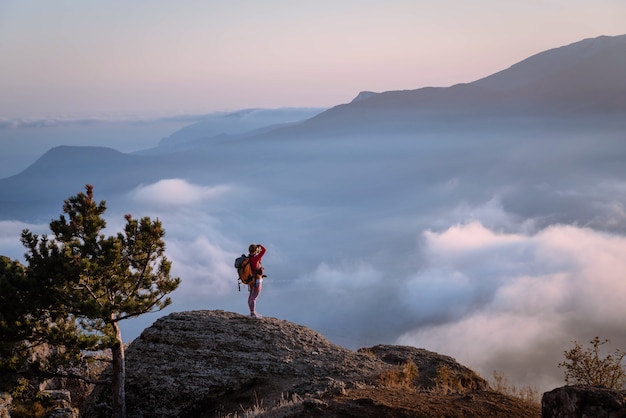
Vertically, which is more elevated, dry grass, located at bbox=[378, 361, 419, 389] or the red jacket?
the red jacket

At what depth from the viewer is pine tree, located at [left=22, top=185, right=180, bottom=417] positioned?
1878 centimetres

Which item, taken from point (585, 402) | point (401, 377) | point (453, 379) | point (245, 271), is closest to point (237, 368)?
point (245, 271)

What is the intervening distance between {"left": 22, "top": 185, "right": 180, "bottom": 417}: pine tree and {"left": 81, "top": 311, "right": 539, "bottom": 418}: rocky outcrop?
1456 mm

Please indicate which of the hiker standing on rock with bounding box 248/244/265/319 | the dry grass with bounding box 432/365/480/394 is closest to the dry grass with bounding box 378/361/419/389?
the dry grass with bounding box 432/365/480/394

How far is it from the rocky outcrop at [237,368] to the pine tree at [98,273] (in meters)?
1.46

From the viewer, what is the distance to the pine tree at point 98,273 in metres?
18.8

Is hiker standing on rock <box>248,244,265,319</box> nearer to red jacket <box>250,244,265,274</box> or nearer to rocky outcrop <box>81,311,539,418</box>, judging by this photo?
red jacket <box>250,244,265,274</box>

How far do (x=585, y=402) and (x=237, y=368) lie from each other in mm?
12316

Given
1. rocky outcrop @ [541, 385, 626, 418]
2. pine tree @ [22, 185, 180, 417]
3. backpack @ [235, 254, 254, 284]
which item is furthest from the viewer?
backpack @ [235, 254, 254, 284]

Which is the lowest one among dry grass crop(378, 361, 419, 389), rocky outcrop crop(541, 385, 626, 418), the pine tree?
rocky outcrop crop(541, 385, 626, 418)

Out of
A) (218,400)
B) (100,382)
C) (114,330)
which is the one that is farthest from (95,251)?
(218,400)

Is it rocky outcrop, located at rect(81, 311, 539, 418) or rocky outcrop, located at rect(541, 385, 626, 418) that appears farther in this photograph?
rocky outcrop, located at rect(81, 311, 539, 418)

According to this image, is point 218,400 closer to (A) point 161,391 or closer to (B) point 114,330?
(A) point 161,391

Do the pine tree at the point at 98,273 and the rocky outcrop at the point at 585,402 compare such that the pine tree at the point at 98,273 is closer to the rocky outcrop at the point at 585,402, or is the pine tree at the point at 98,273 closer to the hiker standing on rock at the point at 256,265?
the hiker standing on rock at the point at 256,265
